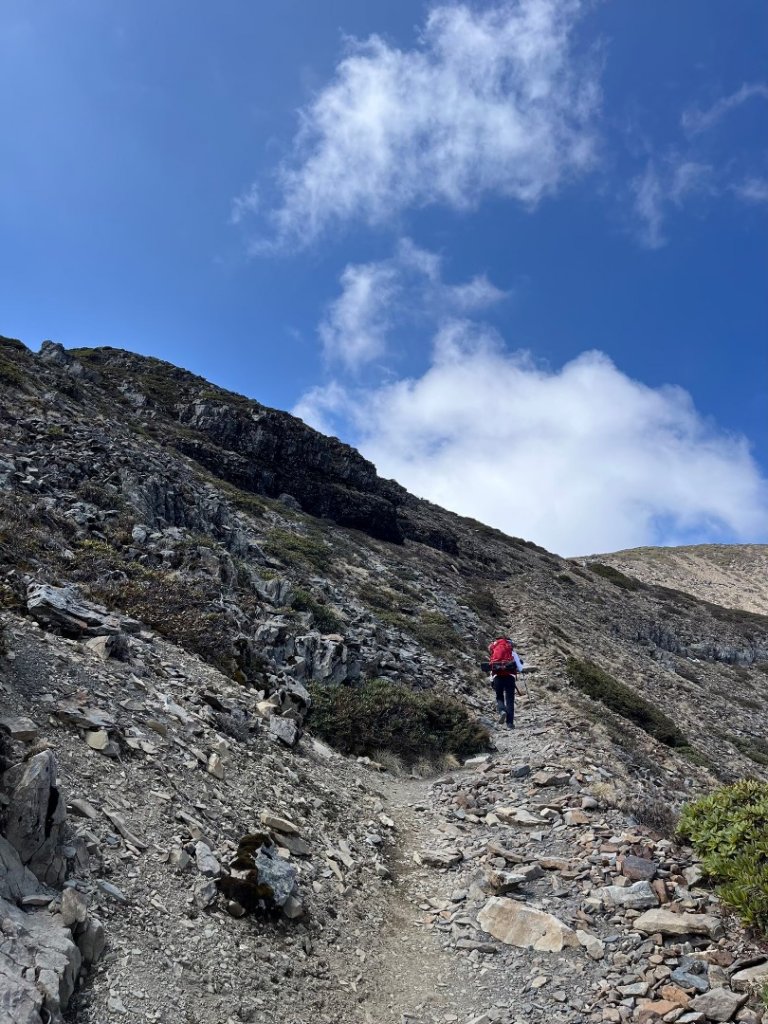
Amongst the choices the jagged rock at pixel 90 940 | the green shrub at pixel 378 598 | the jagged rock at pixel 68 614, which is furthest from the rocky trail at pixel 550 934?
the green shrub at pixel 378 598

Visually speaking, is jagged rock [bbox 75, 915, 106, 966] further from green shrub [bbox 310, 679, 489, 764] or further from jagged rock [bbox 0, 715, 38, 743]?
green shrub [bbox 310, 679, 489, 764]

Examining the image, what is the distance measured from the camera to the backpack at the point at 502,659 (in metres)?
16.4

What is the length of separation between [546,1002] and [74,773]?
18.5 feet

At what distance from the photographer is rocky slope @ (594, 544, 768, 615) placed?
3536 inches

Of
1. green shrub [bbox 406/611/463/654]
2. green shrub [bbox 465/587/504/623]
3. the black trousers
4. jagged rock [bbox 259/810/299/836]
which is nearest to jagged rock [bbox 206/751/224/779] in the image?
jagged rock [bbox 259/810/299/836]

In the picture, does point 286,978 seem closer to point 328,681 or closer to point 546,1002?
point 546,1002

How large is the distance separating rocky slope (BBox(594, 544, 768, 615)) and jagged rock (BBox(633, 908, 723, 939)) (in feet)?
285

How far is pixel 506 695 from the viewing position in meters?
16.9

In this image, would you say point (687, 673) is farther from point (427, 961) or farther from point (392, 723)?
point (427, 961)

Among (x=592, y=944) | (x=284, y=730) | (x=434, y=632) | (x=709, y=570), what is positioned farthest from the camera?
(x=709, y=570)

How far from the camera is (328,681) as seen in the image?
15.7m

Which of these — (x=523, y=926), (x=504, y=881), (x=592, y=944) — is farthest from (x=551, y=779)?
(x=592, y=944)

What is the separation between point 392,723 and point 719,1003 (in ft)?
31.4

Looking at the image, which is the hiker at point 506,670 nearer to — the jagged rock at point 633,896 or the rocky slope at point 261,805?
the rocky slope at point 261,805
